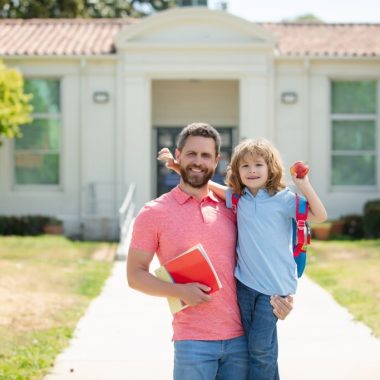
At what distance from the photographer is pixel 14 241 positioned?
1477 centimetres

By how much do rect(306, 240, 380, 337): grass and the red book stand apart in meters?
4.29

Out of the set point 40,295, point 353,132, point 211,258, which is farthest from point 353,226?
point 211,258

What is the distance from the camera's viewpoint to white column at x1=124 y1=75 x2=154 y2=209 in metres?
17.0

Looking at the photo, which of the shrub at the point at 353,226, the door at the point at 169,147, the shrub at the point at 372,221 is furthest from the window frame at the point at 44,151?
the shrub at the point at 372,221

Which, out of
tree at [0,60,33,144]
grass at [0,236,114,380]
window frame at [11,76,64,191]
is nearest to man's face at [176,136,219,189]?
grass at [0,236,114,380]

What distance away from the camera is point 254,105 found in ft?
55.9

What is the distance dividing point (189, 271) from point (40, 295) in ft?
20.7

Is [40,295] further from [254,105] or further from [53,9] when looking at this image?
[53,9]

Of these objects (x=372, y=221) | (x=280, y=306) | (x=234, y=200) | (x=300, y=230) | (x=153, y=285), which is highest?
(x=234, y=200)

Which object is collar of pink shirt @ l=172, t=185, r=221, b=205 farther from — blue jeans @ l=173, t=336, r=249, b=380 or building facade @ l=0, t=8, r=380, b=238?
building facade @ l=0, t=8, r=380, b=238

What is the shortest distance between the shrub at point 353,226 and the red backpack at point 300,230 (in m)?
13.2

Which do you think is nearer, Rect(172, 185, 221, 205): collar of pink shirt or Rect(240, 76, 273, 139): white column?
Rect(172, 185, 221, 205): collar of pink shirt

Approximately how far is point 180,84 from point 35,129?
392cm

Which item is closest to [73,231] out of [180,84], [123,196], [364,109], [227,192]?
[123,196]
